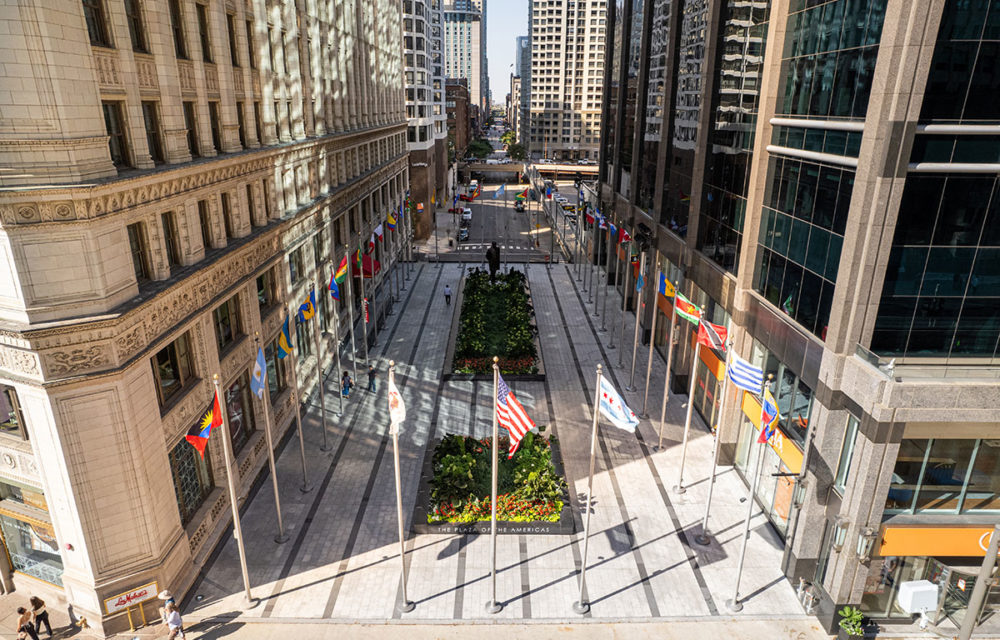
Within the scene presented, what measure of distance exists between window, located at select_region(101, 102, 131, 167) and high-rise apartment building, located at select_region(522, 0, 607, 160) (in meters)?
167

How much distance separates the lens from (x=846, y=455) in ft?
61.3

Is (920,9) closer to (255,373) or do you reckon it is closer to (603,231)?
(255,373)

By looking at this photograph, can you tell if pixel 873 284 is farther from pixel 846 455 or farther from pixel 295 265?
pixel 295 265

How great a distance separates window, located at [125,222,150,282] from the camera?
1831 centimetres

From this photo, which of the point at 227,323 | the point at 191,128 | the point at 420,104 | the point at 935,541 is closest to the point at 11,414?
the point at 227,323

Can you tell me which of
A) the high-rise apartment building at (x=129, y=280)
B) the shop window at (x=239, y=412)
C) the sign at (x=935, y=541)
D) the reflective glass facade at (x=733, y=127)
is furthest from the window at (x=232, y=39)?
the sign at (x=935, y=541)

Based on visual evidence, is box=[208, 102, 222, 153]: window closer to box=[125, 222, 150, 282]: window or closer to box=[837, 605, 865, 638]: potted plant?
box=[125, 222, 150, 282]: window

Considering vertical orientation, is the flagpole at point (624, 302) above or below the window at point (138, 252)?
below

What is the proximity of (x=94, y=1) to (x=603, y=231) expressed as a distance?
48.6 m

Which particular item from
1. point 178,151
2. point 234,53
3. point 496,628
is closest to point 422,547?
point 496,628

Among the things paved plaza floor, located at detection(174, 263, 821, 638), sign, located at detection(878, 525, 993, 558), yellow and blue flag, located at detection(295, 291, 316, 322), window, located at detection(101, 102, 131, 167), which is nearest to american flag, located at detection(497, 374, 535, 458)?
paved plaza floor, located at detection(174, 263, 821, 638)

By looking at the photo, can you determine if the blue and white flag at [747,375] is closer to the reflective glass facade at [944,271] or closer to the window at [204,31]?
the reflective glass facade at [944,271]

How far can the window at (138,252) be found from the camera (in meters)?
18.3

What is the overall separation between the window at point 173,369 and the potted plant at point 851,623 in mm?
22729
